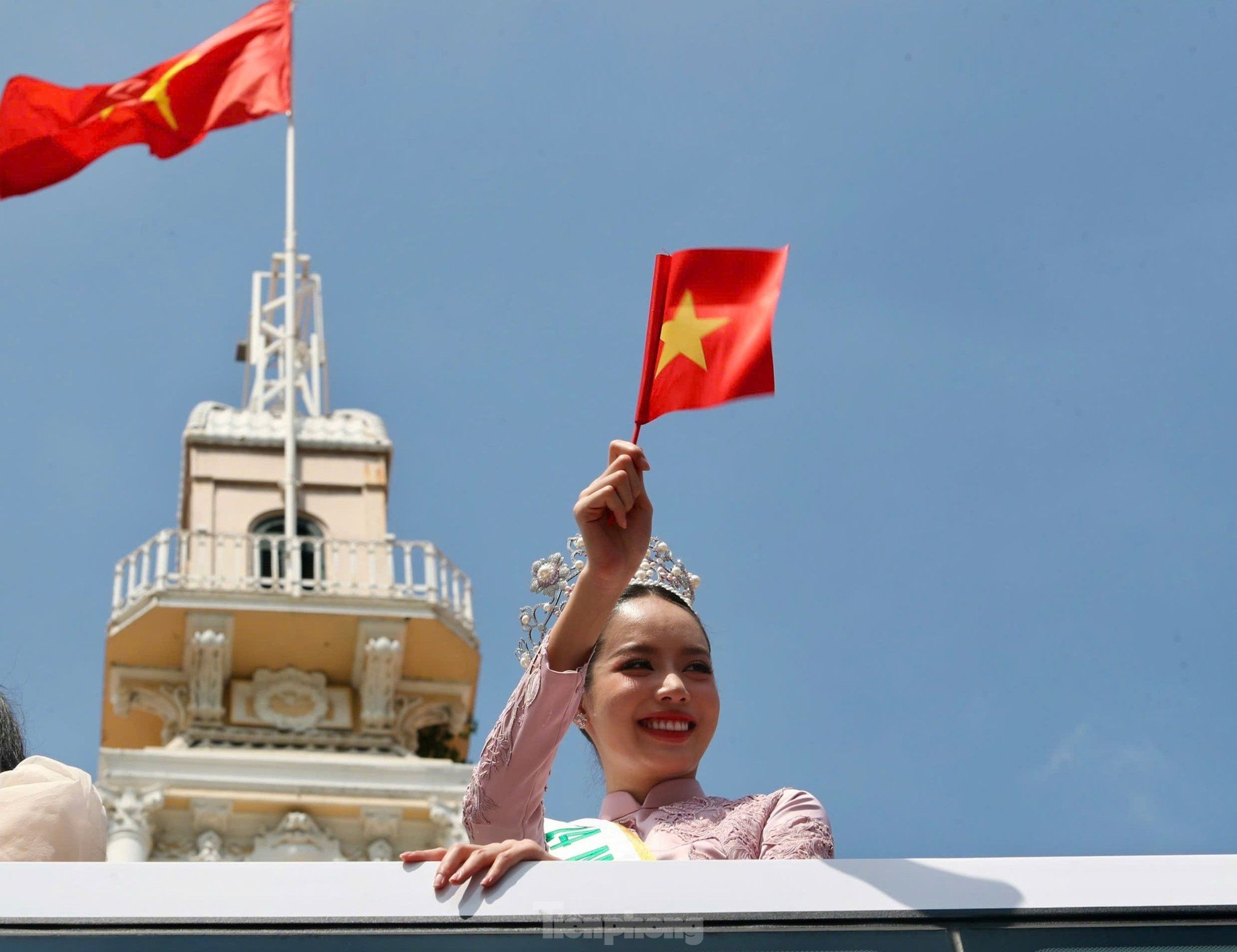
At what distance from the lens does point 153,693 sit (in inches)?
840

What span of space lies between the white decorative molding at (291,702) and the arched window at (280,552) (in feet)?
3.16

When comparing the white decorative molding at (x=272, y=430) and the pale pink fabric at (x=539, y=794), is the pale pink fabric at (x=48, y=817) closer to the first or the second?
the pale pink fabric at (x=539, y=794)

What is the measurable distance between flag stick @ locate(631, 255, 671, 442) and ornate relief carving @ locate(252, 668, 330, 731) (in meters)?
17.7

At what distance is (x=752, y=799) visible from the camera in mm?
3752

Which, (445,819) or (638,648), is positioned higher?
(445,819)

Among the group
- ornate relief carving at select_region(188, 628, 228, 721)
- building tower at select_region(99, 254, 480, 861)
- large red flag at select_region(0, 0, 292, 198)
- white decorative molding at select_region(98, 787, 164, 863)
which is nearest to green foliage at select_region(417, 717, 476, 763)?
building tower at select_region(99, 254, 480, 861)

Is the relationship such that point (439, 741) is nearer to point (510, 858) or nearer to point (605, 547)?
point (605, 547)

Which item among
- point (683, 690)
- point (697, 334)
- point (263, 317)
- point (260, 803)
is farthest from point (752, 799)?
point (263, 317)

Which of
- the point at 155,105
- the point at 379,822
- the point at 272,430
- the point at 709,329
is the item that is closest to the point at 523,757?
the point at 709,329

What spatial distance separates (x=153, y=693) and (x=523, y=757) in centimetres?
1855

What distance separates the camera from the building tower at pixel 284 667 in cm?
1959

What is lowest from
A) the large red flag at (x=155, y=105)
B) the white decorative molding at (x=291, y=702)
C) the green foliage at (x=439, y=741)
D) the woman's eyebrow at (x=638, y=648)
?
the woman's eyebrow at (x=638, y=648)

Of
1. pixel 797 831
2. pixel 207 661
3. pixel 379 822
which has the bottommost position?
pixel 797 831

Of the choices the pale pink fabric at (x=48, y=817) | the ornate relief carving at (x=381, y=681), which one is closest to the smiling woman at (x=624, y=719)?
the pale pink fabric at (x=48, y=817)
